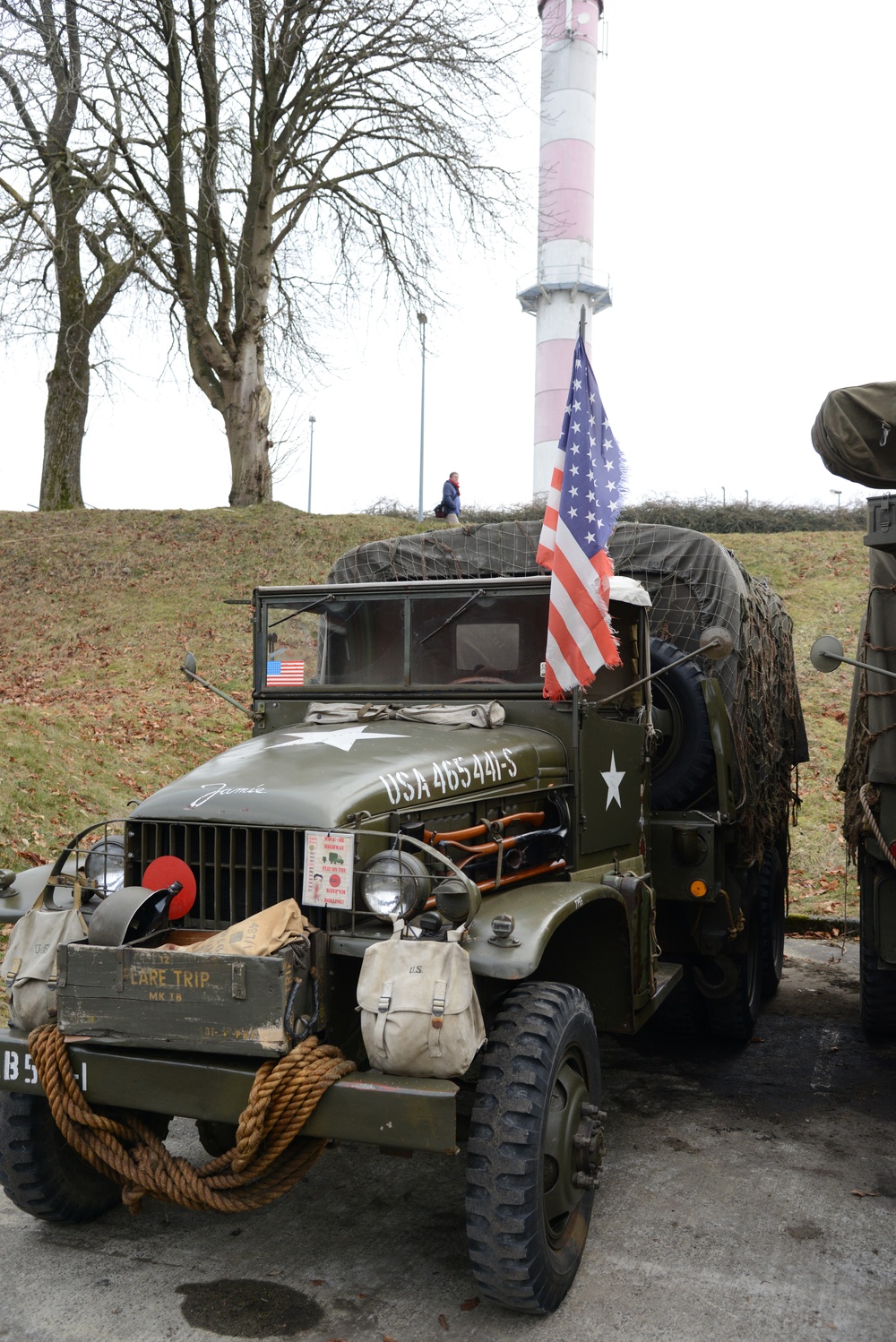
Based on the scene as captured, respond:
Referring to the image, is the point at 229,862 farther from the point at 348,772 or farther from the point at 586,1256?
the point at 586,1256

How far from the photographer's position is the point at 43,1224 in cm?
A: 397

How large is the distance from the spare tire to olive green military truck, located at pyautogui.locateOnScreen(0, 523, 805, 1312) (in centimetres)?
2

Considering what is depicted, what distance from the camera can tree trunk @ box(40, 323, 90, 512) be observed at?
20719 mm

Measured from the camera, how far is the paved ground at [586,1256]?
3.34 meters

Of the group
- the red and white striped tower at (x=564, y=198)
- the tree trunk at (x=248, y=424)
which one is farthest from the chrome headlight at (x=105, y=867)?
the red and white striped tower at (x=564, y=198)

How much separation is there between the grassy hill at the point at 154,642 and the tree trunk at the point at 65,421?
919 mm

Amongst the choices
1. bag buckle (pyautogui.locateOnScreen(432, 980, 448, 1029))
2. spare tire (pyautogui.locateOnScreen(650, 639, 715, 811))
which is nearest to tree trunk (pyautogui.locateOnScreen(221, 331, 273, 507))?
spare tire (pyautogui.locateOnScreen(650, 639, 715, 811))

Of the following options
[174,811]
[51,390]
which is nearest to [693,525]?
[51,390]

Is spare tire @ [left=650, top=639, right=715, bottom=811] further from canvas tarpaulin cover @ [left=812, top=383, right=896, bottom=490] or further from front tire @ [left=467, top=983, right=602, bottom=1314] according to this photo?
front tire @ [left=467, top=983, right=602, bottom=1314]

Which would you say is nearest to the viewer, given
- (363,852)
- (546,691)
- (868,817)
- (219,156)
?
(363,852)

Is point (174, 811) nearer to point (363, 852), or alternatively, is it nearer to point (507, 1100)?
point (363, 852)

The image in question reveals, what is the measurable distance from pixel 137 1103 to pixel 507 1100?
3.57 feet

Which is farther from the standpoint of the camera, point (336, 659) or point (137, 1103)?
point (336, 659)

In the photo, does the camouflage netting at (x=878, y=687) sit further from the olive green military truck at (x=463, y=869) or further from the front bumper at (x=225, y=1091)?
the front bumper at (x=225, y=1091)
